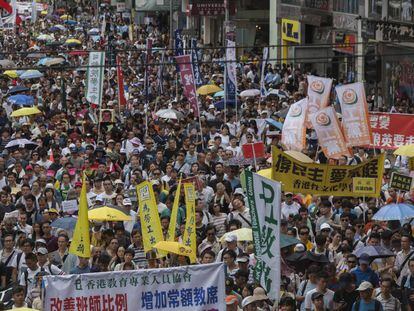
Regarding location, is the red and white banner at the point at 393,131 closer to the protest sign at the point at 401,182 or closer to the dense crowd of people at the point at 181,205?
the dense crowd of people at the point at 181,205

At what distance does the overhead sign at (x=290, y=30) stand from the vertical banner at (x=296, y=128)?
23.2 m

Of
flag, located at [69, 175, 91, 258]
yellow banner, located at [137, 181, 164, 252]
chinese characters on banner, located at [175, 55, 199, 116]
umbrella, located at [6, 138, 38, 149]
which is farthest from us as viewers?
chinese characters on banner, located at [175, 55, 199, 116]

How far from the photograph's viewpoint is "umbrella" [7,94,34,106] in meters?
30.4

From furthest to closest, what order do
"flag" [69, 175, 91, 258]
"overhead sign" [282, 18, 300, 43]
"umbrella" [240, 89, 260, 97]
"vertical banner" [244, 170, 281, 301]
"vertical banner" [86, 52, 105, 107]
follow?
"overhead sign" [282, 18, 300, 43], "umbrella" [240, 89, 260, 97], "vertical banner" [86, 52, 105, 107], "flag" [69, 175, 91, 258], "vertical banner" [244, 170, 281, 301]

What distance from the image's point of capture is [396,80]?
3581 centimetres

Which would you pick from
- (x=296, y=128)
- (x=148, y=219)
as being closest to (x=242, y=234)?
(x=148, y=219)

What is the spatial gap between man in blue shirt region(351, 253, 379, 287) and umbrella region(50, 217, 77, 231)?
4.01 metres

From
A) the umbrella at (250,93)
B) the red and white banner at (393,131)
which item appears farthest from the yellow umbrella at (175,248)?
the umbrella at (250,93)

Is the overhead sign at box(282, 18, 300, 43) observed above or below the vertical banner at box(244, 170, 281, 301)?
above

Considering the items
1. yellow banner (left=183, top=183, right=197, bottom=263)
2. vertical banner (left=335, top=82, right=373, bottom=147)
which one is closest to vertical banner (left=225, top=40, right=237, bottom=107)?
vertical banner (left=335, top=82, right=373, bottom=147)

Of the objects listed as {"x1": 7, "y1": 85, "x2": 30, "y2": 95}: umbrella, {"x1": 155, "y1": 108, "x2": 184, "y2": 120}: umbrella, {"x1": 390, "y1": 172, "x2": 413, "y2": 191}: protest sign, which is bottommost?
{"x1": 155, "y1": 108, "x2": 184, "y2": 120}: umbrella

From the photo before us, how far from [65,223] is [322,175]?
3.03 m

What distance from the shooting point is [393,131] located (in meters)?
21.5

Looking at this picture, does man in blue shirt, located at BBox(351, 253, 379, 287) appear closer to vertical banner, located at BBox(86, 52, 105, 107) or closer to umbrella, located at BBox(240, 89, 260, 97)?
vertical banner, located at BBox(86, 52, 105, 107)
